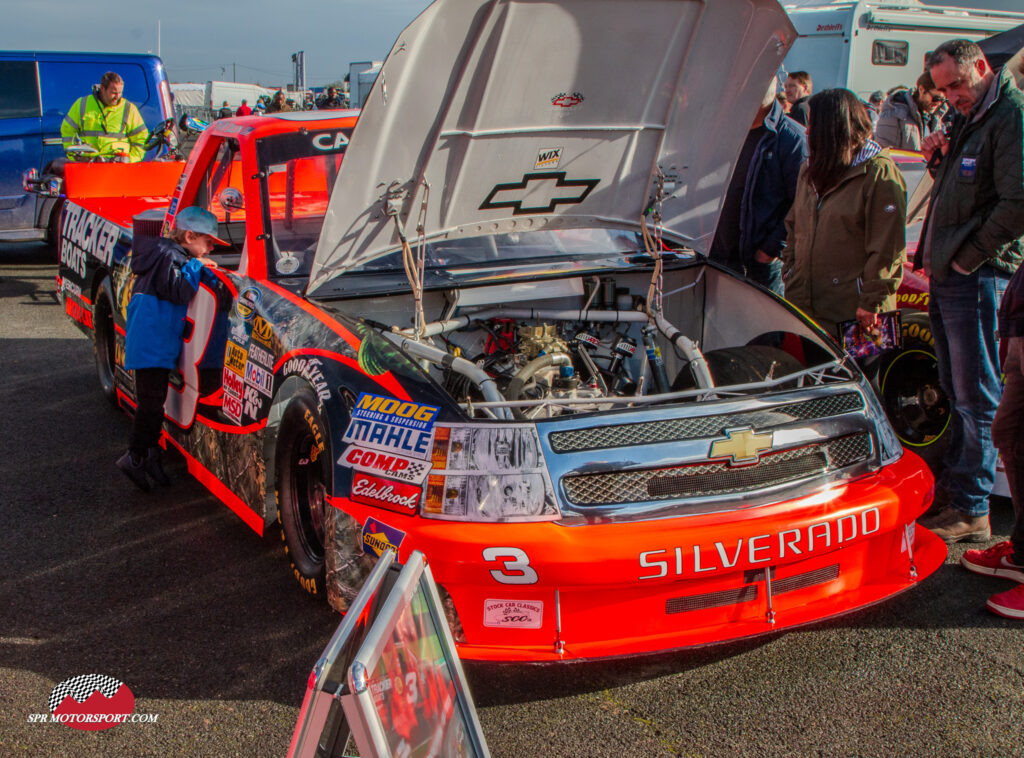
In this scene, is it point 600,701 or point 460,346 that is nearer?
point 600,701

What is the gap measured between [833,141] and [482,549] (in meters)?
2.51

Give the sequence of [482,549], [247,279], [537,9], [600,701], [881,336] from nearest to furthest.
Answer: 1. [482,549]
2. [600,701]
3. [537,9]
4. [247,279]
5. [881,336]

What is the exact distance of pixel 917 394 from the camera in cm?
463

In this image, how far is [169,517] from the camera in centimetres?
409

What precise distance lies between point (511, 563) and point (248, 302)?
164 cm

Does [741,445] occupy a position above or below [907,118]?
below

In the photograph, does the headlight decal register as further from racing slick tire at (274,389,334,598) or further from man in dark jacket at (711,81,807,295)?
man in dark jacket at (711,81,807,295)

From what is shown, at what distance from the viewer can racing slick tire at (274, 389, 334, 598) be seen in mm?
3164

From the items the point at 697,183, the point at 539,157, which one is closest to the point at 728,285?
the point at 697,183

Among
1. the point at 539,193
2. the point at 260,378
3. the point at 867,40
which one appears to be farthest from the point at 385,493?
the point at 867,40

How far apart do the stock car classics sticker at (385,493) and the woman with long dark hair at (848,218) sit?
7.48ft

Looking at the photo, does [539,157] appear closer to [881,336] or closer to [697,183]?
[697,183]

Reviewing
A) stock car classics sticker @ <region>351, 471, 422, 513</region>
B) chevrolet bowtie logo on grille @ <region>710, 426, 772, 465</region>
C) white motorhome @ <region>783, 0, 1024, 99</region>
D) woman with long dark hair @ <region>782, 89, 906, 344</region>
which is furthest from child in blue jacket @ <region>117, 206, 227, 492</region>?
white motorhome @ <region>783, 0, 1024, 99</region>

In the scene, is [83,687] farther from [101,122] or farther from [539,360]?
[101,122]
